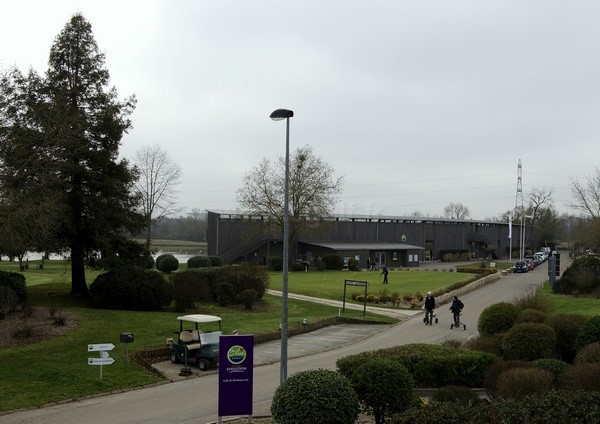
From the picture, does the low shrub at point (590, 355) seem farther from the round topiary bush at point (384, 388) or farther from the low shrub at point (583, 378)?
the round topiary bush at point (384, 388)

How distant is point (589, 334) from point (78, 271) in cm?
2470

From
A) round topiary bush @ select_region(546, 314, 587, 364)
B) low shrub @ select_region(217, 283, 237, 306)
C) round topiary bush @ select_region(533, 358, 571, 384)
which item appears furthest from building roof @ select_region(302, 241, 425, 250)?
round topiary bush @ select_region(533, 358, 571, 384)

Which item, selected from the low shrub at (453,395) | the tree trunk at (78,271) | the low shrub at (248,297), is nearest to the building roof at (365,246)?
the low shrub at (248,297)

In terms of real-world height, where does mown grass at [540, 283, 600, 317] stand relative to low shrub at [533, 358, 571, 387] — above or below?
below

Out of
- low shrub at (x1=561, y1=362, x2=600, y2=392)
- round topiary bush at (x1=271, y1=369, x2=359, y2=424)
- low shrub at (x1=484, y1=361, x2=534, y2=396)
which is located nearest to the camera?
round topiary bush at (x1=271, y1=369, x2=359, y2=424)

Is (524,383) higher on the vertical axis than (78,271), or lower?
lower

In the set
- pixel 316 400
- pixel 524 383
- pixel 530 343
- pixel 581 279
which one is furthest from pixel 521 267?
pixel 316 400

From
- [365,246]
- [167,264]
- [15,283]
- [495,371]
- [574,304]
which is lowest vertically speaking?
[574,304]

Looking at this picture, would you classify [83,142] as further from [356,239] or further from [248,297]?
[356,239]

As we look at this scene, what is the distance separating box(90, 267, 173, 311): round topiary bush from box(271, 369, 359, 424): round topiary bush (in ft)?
65.9

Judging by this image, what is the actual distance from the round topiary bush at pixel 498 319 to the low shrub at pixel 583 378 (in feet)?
25.7

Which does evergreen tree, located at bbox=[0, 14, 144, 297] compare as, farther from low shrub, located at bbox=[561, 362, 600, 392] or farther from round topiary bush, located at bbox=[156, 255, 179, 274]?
low shrub, located at bbox=[561, 362, 600, 392]

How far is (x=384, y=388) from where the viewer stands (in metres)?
10.6

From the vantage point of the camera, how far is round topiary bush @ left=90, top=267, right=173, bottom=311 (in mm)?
28391
